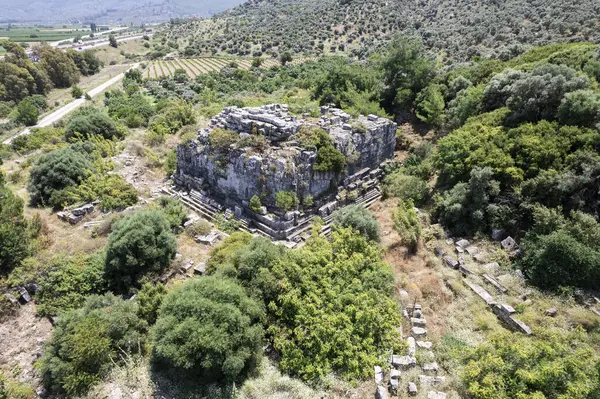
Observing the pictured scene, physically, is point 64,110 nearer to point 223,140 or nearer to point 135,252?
point 223,140

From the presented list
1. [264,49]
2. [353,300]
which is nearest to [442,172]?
[353,300]

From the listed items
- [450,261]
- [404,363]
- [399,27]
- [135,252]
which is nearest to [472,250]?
[450,261]

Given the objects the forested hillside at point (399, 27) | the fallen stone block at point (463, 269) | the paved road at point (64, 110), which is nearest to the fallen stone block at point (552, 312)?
the fallen stone block at point (463, 269)

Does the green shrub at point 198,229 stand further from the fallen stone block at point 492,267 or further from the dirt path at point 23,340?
the fallen stone block at point 492,267

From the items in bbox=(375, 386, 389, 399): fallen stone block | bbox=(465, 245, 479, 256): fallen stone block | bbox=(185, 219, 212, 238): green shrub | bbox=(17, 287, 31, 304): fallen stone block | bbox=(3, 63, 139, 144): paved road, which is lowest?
bbox=(3, 63, 139, 144): paved road

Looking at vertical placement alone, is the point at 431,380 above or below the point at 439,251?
above

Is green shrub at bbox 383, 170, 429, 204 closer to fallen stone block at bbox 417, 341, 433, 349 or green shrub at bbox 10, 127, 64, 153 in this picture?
fallen stone block at bbox 417, 341, 433, 349

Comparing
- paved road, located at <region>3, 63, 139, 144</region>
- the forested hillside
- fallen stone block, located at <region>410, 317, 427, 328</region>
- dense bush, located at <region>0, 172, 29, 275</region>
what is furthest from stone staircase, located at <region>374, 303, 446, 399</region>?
paved road, located at <region>3, 63, 139, 144</region>
